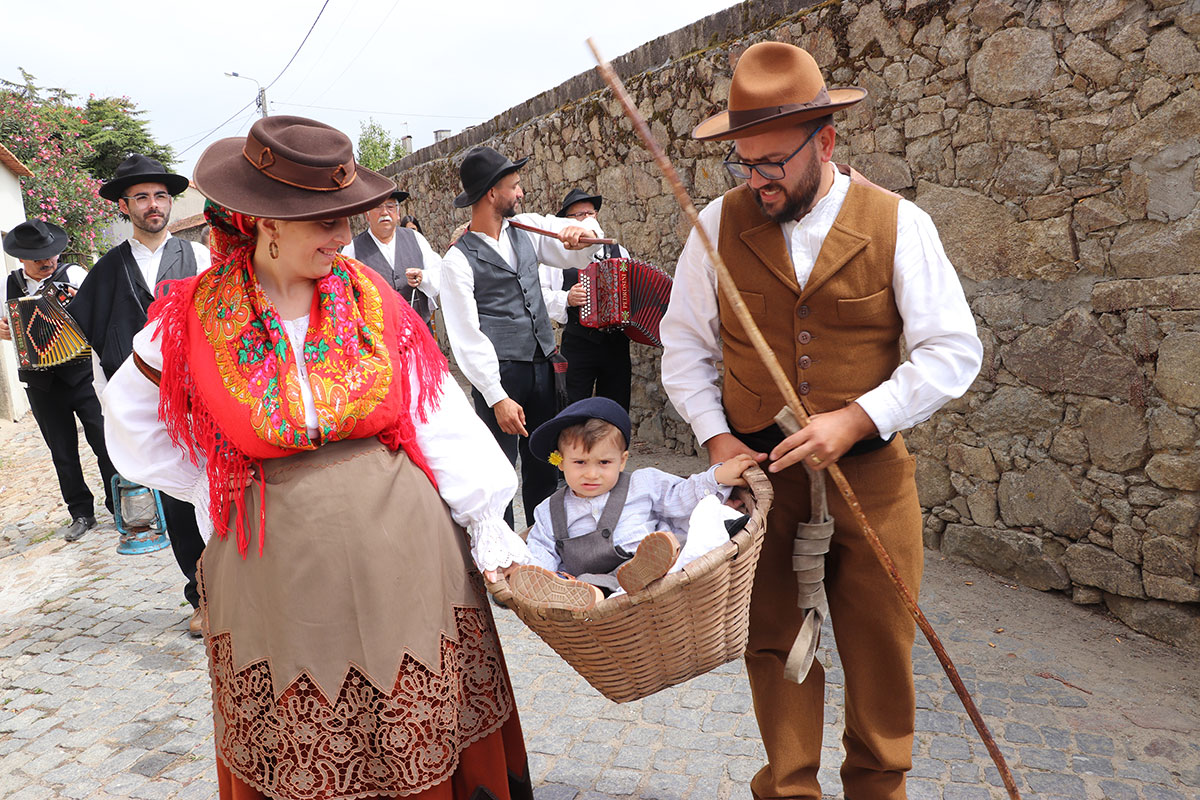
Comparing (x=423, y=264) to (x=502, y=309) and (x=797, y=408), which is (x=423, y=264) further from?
(x=797, y=408)

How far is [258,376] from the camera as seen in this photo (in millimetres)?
2086

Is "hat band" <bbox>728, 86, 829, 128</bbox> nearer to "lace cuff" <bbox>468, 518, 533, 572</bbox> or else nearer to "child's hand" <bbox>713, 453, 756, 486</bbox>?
"child's hand" <bbox>713, 453, 756, 486</bbox>

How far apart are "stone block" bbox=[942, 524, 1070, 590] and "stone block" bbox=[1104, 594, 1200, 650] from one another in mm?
288

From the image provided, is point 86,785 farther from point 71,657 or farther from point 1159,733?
point 1159,733

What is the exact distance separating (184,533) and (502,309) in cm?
197

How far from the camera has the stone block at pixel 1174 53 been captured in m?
3.51

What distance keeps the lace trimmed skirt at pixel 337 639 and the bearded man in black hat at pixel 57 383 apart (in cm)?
489

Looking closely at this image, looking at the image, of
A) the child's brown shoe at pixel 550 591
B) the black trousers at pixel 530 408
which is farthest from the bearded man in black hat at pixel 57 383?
the child's brown shoe at pixel 550 591

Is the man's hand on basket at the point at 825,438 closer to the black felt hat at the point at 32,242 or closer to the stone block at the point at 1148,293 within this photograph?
the stone block at the point at 1148,293

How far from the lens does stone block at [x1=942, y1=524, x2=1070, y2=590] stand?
4.38 meters

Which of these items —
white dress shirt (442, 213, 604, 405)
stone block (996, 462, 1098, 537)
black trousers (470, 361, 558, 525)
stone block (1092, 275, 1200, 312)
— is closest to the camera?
stone block (1092, 275, 1200, 312)

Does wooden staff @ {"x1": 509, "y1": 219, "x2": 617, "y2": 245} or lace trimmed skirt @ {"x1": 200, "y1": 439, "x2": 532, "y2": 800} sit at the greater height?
wooden staff @ {"x1": 509, "y1": 219, "x2": 617, "y2": 245}

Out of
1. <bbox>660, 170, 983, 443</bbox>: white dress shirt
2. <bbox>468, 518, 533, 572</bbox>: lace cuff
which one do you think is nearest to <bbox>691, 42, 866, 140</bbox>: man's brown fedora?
<bbox>660, 170, 983, 443</bbox>: white dress shirt

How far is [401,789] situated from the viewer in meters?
2.12
